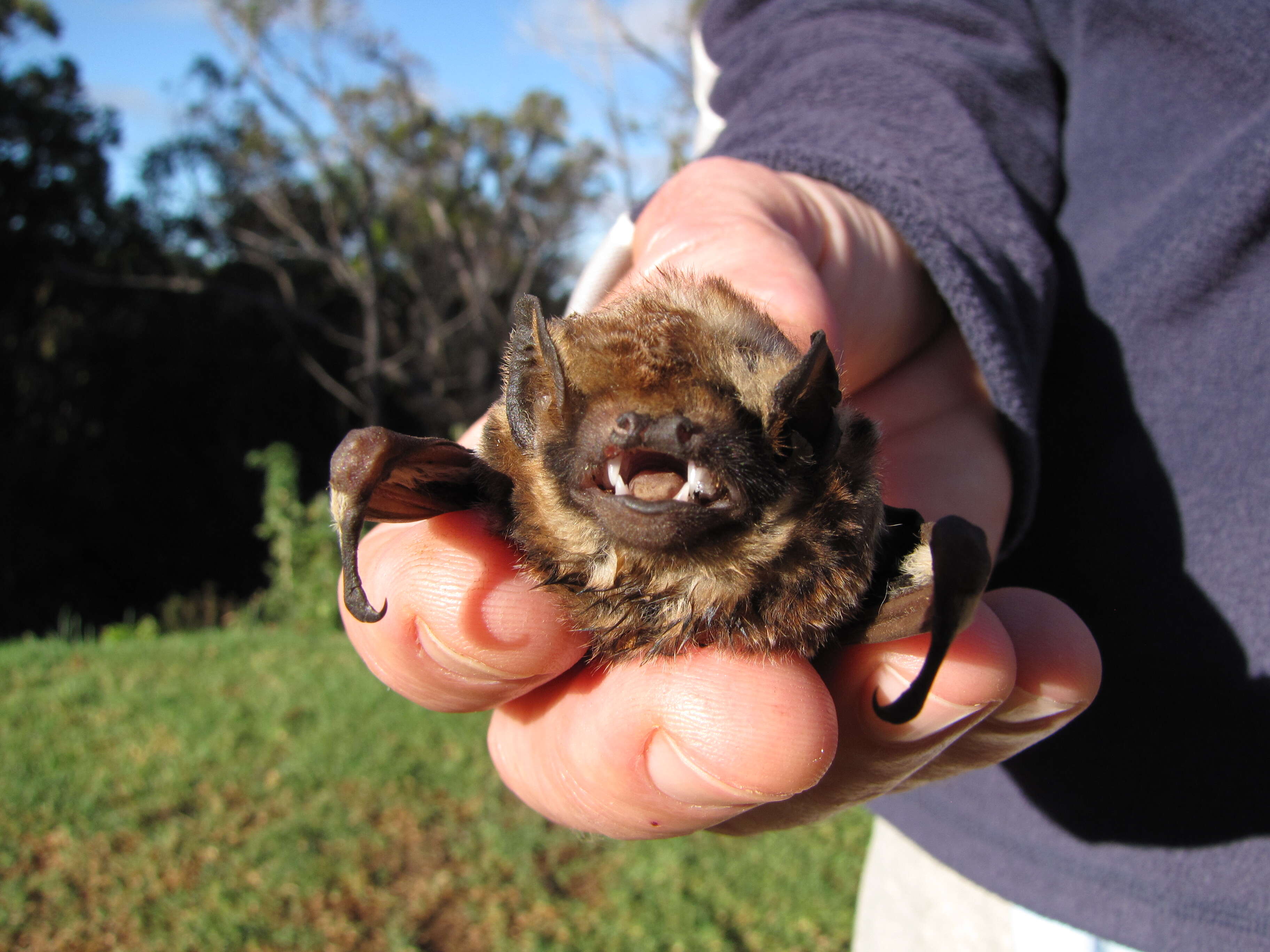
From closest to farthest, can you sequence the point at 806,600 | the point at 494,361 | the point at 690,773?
the point at 806,600
the point at 690,773
the point at 494,361

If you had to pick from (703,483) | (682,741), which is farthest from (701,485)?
(682,741)

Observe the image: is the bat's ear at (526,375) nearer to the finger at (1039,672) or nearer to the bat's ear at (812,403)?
the bat's ear at (812,403)

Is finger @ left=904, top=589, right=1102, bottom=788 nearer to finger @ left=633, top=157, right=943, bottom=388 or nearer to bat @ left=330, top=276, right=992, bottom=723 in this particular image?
bat @ left=330, top=276, right=992, bottom=723

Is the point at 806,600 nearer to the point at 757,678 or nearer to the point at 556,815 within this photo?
the point at 757,678

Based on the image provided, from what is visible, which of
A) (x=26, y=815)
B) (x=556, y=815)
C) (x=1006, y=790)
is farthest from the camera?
(x=26, y=815)

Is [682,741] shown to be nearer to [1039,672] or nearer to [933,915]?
[1039,672]

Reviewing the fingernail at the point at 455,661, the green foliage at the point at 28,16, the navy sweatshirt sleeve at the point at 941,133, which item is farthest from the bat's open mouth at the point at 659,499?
the green foliage at the point at 28,16

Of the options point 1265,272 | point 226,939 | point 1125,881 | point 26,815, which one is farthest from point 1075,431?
point 26,815
